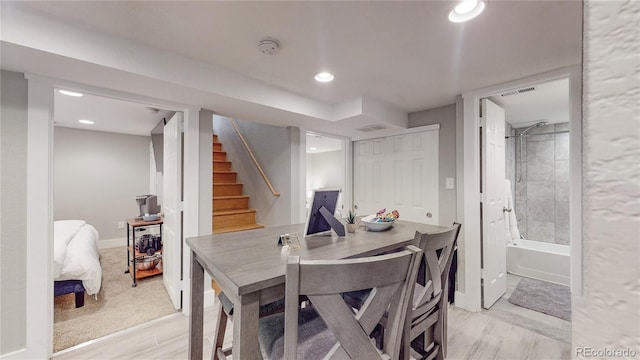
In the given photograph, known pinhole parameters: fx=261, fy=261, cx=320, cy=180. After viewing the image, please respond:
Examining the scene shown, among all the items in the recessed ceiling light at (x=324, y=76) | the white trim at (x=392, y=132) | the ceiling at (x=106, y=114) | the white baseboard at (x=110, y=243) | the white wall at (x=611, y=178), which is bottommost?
the white baseboard at (x=110, y=243)

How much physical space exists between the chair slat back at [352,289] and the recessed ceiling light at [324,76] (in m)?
1.69

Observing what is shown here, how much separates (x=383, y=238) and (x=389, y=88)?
5.07 ft

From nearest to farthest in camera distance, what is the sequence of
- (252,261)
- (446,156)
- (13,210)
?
(252,261) → (13,210) → (446,156)

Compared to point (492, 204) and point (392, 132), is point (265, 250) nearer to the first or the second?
point (492, 204)

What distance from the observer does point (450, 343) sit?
79.8 inches

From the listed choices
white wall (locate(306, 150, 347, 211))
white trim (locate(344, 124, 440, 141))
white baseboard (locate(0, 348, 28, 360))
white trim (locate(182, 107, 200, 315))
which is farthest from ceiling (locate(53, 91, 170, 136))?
white wall (locate(306, 150, 347, 211))

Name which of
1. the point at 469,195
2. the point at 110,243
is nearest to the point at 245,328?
the point at 469,195

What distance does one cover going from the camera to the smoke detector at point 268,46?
1.68 metres

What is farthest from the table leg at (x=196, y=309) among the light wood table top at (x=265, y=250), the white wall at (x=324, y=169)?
the white wall at (x=324, y=169)

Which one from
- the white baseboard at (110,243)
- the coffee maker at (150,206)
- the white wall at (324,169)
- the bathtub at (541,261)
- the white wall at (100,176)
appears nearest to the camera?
the bathtub at (541,261)

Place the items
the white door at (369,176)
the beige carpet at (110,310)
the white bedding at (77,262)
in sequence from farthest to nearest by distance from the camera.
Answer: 1. the white door at (369,176)
2. the white bedding at (77,262)
3. the beige carpet at (110,310)

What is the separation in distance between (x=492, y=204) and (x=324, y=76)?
2.12 meters

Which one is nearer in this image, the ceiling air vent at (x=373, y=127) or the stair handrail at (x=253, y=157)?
the ceiling air vent at (x=373, y=127)

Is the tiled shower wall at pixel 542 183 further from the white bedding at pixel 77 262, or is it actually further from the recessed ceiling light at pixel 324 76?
the white bedding at pixel 77 262
